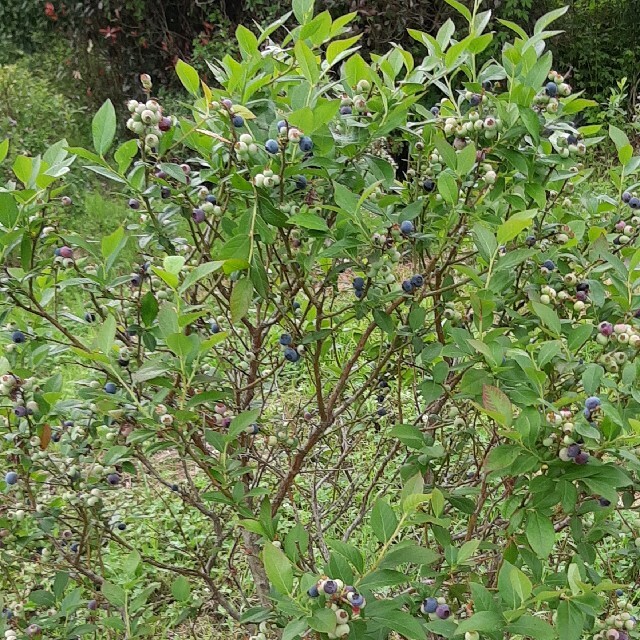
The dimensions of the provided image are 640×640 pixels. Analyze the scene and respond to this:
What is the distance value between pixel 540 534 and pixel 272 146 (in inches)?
24.8

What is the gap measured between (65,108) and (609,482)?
230 inches

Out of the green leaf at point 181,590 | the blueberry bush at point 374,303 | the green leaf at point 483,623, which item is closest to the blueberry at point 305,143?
the blueberry bush at point 374,303

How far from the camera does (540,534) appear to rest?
38.9 inches

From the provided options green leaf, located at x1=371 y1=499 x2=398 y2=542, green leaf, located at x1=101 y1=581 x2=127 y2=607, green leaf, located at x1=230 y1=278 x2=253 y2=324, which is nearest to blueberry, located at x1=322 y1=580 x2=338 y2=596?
green leaf, located at x1=371 y1=499 x2=398 y2=542

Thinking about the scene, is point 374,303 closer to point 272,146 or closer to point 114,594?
point 272,146

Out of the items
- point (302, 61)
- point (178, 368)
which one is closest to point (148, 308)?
point (178, 368)

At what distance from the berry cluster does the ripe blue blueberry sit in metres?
0.56

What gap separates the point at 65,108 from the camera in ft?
19.4

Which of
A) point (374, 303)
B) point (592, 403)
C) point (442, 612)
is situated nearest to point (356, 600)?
point (442, 612)

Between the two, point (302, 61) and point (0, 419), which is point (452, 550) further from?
point (0, 419)

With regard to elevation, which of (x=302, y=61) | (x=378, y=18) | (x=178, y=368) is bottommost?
(x=378, y=18)

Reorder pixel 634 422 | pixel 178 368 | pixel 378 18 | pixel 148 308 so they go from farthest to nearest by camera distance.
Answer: pixel 378 18
pixel 148 308
pixel 178 368
pixel 634 422

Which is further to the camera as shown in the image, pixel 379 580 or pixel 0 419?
pixel 0 419

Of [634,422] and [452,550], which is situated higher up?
[634,422]
